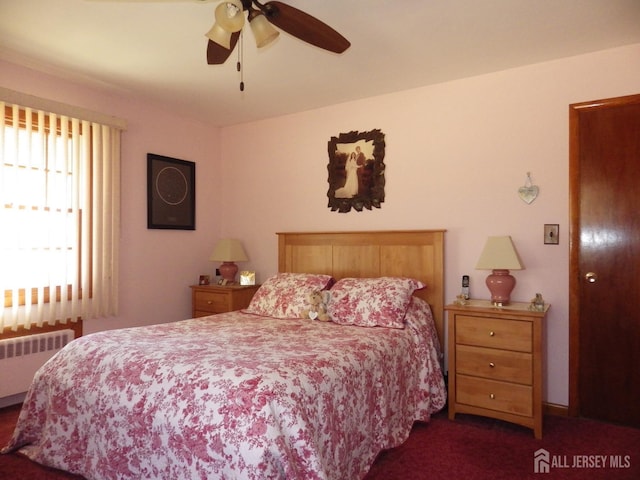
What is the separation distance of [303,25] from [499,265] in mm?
1844

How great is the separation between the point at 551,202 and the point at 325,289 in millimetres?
1701

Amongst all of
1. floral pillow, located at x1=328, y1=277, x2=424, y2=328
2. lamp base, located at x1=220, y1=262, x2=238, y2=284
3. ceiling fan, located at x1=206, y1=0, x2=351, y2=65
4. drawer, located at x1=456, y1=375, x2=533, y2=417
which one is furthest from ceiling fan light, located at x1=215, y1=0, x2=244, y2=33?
lamp base, located at x1=220, y1=262, x2=238, y2=284

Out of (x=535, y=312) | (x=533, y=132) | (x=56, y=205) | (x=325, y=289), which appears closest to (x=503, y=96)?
(x=533, y=132)

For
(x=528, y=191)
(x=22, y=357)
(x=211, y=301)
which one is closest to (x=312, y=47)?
(x=528, y=191)

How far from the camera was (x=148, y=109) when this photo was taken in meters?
3.65

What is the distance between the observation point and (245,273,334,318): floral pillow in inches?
119

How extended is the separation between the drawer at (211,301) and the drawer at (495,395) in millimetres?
2054

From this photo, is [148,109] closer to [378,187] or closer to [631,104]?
[378,187]

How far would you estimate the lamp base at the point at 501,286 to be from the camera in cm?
272

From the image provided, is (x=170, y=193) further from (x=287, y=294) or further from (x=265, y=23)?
(x=265, y=23)

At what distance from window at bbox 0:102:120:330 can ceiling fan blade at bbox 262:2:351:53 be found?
2019 mm

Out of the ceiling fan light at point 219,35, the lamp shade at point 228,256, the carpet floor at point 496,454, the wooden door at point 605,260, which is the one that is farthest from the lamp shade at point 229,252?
the wooden door at point 605,260

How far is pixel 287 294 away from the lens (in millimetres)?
→ 3133

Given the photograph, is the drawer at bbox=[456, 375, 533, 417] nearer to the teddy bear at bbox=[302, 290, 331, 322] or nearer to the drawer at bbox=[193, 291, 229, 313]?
the teddy bear at bbox=[302, 290, 331, 322]
